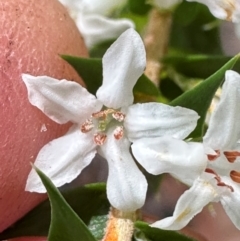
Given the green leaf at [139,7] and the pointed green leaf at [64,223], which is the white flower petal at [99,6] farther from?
the pointed green leaf at [64,223]

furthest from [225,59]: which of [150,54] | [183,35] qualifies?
[183,35]

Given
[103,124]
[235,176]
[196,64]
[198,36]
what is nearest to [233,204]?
[235,176]

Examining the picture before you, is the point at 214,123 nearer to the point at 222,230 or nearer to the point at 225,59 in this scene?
the point at 225,59

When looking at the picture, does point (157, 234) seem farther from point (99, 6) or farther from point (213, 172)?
point (99, 6)

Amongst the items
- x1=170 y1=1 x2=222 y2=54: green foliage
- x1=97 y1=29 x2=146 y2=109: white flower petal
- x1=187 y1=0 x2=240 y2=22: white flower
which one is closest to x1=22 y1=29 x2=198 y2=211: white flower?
x1=97 y1=29 x2=146 y2=109: white flower petal

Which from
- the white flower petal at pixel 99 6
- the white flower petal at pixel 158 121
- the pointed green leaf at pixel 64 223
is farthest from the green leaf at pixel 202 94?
Answer: the white flower petal at pixel 99 6

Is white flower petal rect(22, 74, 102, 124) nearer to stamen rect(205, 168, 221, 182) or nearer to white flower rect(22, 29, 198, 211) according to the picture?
white flower rect(22, 29, 198, 211)

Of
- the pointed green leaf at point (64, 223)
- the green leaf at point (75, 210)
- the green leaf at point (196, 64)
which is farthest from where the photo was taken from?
the green leaf at point (196, 64)
